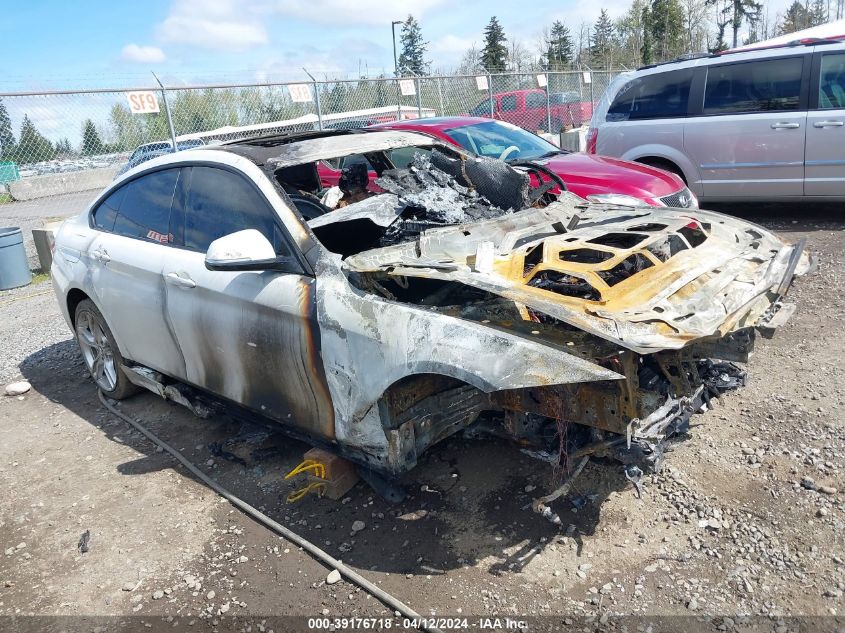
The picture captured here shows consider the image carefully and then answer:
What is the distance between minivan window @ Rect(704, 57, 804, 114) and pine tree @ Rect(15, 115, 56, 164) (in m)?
9.57

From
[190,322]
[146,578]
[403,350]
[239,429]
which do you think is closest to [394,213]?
[403,350]

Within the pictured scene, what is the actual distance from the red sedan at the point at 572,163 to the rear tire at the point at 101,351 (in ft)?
10.8

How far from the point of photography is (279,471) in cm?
380

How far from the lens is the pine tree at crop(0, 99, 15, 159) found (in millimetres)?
9439

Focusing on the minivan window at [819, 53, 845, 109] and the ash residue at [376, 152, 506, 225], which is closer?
the ash residue at [376, 152, 506, 225]

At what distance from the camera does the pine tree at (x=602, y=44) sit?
39353 mm

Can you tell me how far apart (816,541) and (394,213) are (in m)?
2.47

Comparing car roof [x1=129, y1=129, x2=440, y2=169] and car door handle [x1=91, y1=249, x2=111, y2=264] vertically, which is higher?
car roof [x1=129, y1=129, x2=440, y2=169]

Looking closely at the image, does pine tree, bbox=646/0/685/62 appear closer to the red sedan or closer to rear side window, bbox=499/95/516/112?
rear side window, bbox=499/95/516/112

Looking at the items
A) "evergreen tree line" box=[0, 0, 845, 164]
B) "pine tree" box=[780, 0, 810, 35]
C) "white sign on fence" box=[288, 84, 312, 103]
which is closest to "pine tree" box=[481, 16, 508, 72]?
"evergreen tree line" box=[0, 0, 845, 164]

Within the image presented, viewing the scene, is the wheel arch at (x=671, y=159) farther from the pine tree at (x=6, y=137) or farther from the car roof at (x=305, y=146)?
the pine tree at (x=6, y=137)

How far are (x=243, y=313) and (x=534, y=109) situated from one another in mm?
15862

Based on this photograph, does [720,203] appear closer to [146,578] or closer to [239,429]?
[239,429]

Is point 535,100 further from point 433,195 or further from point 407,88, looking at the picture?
point 433,195
